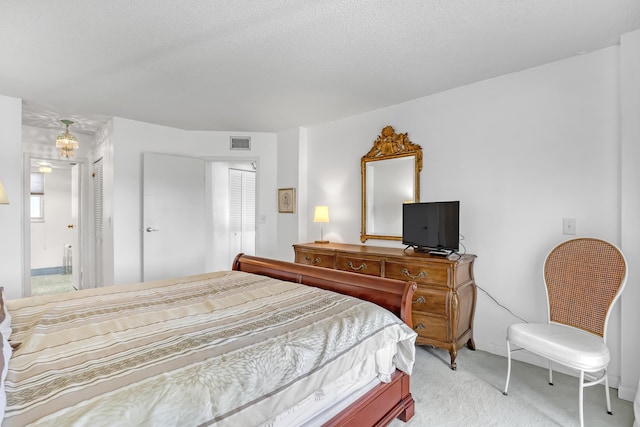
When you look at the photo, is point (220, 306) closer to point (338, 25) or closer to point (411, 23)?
point (338, 25)

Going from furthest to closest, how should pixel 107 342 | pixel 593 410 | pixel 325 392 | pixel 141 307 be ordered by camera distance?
pixel 593 410 < pixel 141 307 < pixel 325 392 < pixel 107 342

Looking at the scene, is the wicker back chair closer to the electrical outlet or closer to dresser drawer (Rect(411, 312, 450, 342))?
the electrical outlet

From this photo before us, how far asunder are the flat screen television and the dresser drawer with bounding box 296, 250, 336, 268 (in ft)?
2.93

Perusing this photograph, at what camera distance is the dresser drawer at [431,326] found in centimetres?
253

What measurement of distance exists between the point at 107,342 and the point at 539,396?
2.56 meters

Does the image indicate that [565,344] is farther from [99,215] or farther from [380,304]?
[99,215]

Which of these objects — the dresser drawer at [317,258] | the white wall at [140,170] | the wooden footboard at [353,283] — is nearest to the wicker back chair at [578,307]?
the wooden footboard at [353,283]

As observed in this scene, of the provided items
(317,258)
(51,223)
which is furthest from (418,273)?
(51,223)

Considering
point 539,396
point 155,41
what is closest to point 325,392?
point 539,396

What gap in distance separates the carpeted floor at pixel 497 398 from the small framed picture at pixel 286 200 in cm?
250

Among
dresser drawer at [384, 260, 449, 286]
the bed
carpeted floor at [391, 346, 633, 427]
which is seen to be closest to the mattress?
the bed

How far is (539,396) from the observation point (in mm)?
2107

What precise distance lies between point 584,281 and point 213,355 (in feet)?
8.01

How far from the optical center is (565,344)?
6.05 feet
